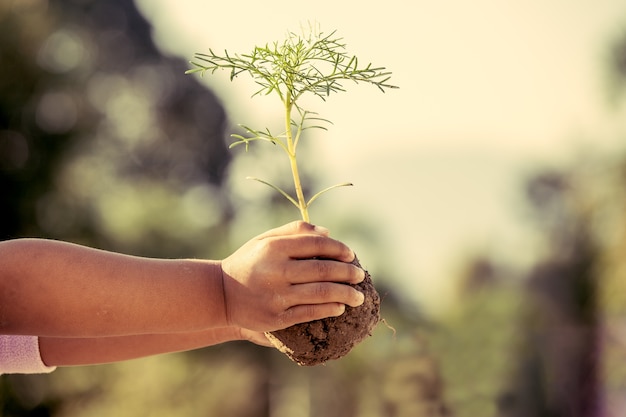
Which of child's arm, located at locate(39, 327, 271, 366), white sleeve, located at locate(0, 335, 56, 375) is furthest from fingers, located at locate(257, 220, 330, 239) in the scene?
white sleeve, located at locate(0, 335, 56, 375)

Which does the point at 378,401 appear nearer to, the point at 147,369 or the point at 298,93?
the point at 147,369

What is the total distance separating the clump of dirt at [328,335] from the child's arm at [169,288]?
6 centimetres

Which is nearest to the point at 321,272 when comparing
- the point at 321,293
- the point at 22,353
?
the point at 321,293

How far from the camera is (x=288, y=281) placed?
1275 millimetres

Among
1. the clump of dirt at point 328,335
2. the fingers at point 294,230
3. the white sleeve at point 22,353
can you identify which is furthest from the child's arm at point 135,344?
the fingers at point 294,230

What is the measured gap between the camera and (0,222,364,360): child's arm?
1.28 metres

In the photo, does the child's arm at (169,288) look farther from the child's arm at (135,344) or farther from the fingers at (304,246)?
the child's arm at (135,344)

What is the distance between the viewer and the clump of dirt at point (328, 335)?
4.46 feet

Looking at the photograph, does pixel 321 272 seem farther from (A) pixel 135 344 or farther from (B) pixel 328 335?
(A) pixel 135 344

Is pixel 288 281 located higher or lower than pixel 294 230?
lower

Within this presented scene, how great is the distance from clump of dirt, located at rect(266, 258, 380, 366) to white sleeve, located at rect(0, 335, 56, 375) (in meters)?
0.69

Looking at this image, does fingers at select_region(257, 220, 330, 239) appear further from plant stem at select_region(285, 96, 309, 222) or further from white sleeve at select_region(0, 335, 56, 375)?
white sleeve at select_region(0, 335, 56, 375)

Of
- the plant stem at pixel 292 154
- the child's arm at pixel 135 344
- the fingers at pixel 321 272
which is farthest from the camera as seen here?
the child's arm at pixel 135 344

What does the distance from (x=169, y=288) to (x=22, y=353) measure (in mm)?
638
